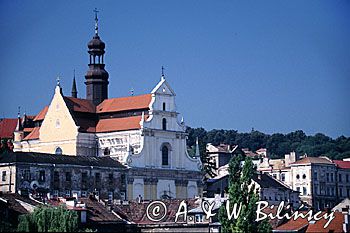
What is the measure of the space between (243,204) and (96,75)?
163 feet

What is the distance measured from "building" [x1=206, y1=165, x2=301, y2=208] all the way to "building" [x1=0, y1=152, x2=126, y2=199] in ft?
65.9

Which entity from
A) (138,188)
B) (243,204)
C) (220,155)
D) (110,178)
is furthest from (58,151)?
(220,155)

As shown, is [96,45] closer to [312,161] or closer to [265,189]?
[265,189]

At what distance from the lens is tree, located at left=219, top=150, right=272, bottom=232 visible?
60719mm

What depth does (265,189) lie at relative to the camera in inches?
4594

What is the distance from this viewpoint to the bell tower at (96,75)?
109m

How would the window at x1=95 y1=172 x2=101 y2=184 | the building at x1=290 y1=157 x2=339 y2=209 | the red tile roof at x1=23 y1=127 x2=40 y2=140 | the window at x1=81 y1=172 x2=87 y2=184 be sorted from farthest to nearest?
the building at x1=290 y1=157 x2=339 y2=209 → the red tile roof at x1=23 y1=127 x2=40 y2=140 → the window at x1=95 y1=172 x2=101 y2=184 → the window at x1=81 y1=172 x2=87 y2=184

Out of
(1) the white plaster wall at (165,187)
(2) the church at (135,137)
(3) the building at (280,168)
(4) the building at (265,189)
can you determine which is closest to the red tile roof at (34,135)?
(2) the church at (135,137)

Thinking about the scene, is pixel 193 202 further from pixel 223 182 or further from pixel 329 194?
pixel 329 194

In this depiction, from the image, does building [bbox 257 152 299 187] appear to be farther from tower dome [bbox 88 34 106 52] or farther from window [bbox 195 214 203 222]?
window [bbox 195 214 203 222]

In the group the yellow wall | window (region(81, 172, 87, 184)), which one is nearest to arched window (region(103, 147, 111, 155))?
the yellow wall

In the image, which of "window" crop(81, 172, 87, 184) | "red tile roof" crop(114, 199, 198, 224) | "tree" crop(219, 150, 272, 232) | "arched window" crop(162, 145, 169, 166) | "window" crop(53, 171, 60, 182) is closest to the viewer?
"tree" crop(219, 150, 272, 232)

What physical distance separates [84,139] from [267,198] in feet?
90.1

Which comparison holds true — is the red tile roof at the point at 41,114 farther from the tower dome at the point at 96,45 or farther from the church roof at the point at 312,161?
the church roof at the point at 312,161
